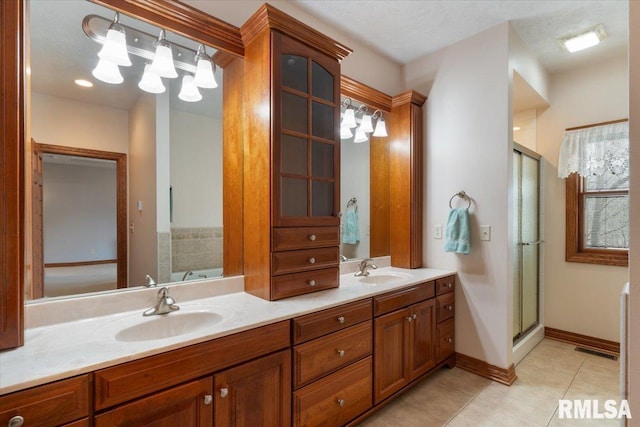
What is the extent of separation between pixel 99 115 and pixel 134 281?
2.74 ft

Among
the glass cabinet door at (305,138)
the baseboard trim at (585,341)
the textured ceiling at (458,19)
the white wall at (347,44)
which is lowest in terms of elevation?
the baseboard trim at (585,341)

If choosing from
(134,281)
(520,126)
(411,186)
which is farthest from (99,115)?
(520,126)

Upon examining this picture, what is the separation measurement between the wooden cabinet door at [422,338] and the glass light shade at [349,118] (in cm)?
153

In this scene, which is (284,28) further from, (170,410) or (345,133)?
(170,410)

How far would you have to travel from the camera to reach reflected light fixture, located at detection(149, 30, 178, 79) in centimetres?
154

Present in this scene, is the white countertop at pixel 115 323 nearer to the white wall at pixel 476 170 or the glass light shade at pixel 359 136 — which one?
the white wall at pixel 476 170

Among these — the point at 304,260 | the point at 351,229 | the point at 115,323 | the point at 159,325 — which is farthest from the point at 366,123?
the point at 115,323

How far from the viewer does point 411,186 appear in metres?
2.62

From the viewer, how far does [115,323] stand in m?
1.27

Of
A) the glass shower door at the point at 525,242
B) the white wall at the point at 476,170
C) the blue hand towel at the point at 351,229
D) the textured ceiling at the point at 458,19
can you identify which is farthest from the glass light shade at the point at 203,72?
the glass shower door at the point at 525,242

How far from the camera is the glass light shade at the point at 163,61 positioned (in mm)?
1539

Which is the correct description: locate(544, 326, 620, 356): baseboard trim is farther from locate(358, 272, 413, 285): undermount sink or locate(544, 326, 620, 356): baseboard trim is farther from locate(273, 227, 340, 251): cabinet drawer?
locate(273, 227, 340, 251): cabinet drawer

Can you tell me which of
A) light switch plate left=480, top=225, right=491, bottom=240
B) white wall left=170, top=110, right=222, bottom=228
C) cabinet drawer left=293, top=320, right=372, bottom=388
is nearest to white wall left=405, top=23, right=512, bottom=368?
light switch plate left=480, top=225, right=491, bottom=240

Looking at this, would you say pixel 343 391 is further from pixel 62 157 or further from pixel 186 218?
pixel 62 157
